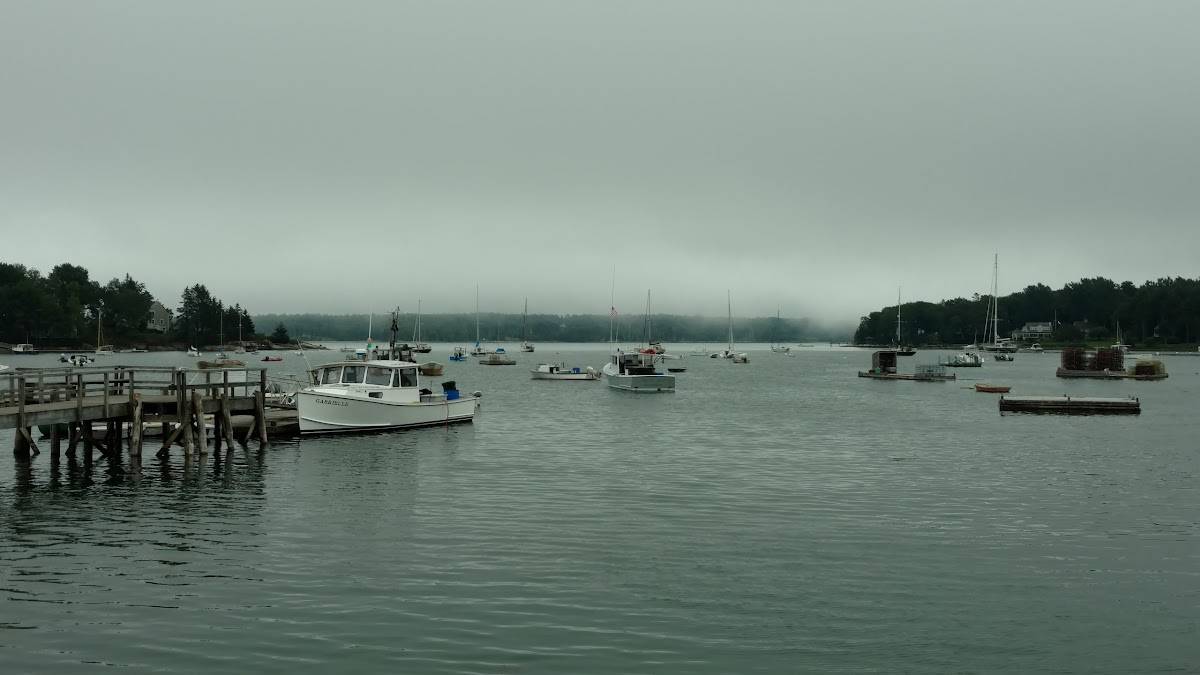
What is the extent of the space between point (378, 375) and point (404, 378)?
169cm

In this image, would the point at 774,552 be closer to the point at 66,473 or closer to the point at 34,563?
the point at 34,563

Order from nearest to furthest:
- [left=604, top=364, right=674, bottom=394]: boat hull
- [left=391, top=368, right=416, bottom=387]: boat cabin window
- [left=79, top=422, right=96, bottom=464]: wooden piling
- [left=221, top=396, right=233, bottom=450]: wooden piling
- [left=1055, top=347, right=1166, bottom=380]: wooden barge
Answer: [left=79, top=422, right=96, bottom=464]: wooden piling < [left=221, top=396, right=233, bottom=450]: wooden piling < [left=391, top=368, right=416, bottom=387]: boat cabin window < [left=604, top=364, right=674, bottom=394]: boat hull < [left=1055, top=347, right=1166, bottom=380]: wooden barge

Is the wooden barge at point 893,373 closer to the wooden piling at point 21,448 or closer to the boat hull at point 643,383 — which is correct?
the boat hull at point 643,383

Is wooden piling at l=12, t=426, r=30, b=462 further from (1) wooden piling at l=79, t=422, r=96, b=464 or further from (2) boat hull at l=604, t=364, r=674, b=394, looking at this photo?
(2) boat hull at l=604, t=364, r=674, b=394

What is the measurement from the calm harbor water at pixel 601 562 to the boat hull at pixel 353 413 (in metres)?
4.73

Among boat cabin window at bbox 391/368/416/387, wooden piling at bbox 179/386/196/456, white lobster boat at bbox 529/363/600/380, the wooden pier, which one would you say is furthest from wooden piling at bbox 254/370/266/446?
white lobster boat at bbox 529/363/600/380

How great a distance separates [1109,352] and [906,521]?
121606mm

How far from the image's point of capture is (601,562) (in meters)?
19.8

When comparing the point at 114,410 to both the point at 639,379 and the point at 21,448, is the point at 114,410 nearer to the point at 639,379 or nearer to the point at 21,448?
the point at 21,448

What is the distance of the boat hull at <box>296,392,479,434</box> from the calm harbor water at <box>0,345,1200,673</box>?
473 centimetres

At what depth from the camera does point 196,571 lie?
18703mm

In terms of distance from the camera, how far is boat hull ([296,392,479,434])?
146 feet

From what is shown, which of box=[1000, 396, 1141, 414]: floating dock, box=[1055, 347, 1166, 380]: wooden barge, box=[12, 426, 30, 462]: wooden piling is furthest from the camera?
box=[1055, 347, 1166, 380]: wooden barge

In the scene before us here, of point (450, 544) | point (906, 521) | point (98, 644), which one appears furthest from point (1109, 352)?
point (98, 644)
